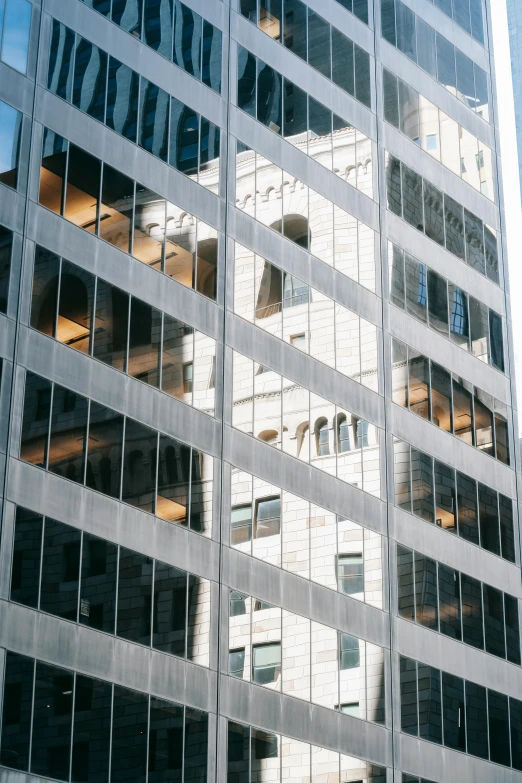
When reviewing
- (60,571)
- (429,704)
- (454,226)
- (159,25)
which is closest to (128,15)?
(159,25)

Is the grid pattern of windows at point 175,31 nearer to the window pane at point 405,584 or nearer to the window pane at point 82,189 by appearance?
the window pane at point 82,189

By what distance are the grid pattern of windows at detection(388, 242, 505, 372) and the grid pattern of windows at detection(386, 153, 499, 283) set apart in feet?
5.49

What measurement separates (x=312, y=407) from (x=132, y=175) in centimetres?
1018

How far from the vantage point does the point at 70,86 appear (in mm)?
43438

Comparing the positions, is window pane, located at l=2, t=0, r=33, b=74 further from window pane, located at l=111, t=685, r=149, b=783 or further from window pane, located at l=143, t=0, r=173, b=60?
window pane, located at l=111, t=685, r=149, b=783

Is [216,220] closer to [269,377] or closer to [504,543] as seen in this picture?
[269,377]

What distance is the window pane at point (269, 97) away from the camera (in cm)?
5116

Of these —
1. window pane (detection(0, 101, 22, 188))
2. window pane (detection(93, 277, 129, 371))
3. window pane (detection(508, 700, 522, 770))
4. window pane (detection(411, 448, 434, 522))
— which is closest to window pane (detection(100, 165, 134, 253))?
window pane (detection(93, 277, 129, 371))

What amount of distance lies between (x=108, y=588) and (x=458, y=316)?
77.4 ft

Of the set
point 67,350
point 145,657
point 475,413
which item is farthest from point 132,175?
point 475,413

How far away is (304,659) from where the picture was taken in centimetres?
4566

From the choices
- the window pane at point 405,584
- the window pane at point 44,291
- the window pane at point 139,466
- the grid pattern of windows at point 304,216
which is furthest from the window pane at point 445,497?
the window pane at point 44,291

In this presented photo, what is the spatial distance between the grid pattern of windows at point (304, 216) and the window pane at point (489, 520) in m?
9.30

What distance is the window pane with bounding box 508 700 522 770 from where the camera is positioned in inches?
2089
